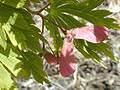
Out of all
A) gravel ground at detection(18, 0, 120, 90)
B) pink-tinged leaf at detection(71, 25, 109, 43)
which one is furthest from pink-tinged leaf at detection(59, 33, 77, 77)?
gravel ground at detection(18, 0, 120, 90)

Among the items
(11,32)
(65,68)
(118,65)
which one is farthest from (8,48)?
(118,65)

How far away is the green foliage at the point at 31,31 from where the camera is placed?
3.68 ft

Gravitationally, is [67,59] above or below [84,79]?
above

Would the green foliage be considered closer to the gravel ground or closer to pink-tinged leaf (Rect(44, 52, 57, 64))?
pink-tinged leaf (Rect(44, 52, 57, 64))

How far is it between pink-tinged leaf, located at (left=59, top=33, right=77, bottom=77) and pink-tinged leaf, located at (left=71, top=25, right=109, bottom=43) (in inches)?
0.9

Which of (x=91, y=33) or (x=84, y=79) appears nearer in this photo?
(x=91, y=33)

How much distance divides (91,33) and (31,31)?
0.55 feet

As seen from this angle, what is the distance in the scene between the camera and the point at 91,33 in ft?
3.84

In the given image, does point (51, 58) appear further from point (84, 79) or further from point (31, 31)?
point (84, 79)

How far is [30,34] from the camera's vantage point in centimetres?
118

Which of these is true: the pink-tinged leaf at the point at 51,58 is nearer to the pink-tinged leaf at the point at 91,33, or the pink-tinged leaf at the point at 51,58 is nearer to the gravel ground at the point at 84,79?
the pink-tinged leaf at the point at 91,33

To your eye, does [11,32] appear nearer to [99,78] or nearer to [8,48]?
A: [8,48]

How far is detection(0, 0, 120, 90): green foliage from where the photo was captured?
1.12 m

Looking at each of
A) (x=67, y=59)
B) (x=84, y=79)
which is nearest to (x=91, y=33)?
(x=67, y=59)
